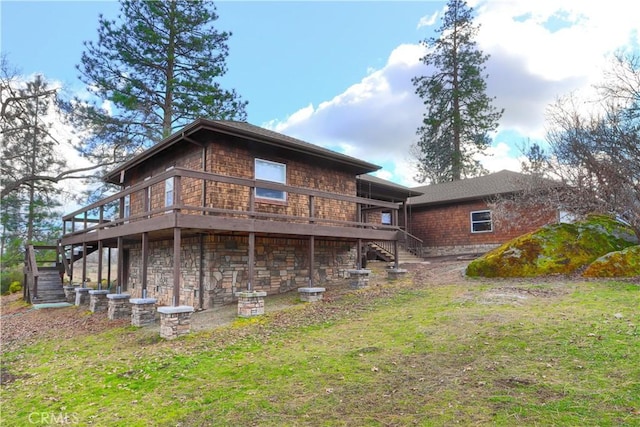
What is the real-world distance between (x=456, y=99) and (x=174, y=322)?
2942 cm

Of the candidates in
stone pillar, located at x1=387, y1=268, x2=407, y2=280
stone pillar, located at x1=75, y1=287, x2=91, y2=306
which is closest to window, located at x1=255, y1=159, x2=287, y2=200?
stone pillar, located at x1=387, y1=268, x2=407, y2=280

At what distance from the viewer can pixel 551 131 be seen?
13938 mm

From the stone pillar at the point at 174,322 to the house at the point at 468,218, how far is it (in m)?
14.5

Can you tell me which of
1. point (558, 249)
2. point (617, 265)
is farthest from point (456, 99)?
point (617, 265)

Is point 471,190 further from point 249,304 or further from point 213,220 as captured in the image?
point 213,220

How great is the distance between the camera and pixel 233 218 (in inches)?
356

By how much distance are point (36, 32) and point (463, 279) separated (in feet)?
70.5

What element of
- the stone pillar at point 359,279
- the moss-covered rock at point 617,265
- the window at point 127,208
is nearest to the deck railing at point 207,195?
the window at point 127,208

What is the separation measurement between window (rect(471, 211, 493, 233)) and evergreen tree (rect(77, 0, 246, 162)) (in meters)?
14.2

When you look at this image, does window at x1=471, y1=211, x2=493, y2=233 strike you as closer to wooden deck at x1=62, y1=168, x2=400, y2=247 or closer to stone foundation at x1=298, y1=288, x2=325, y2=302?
wooden deck at x1=62, y1=168, x2=400, y2=247

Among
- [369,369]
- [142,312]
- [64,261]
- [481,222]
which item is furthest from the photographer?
[481,222]

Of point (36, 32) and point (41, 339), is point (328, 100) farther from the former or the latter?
point (41, 339)

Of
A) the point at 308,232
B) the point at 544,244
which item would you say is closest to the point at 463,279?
the point at 544,244

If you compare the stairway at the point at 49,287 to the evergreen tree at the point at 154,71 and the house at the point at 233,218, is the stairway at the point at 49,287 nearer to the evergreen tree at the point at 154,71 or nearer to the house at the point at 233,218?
the house at the point at 233,218
